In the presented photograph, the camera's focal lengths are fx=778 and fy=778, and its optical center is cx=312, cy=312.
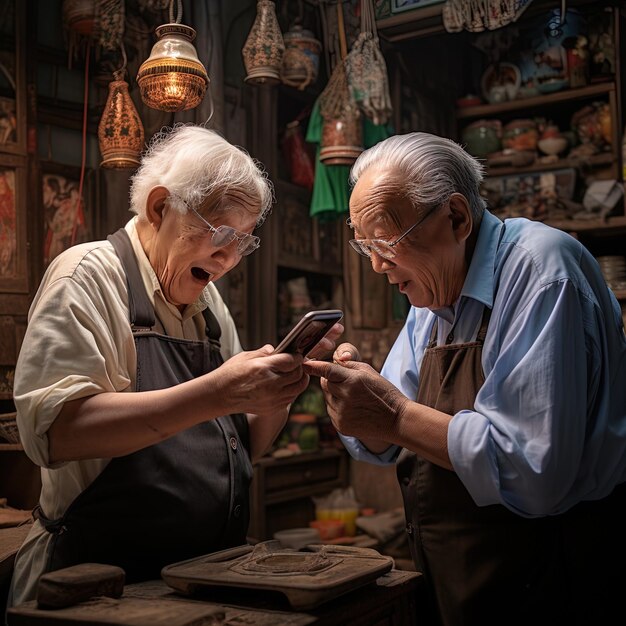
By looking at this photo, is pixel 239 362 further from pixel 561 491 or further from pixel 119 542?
pixel 561 491

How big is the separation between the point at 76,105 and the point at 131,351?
10.6 ft

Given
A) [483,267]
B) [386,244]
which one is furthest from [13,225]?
[483,267]

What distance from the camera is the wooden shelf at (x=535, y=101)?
6047 millimetres

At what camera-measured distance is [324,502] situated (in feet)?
21.6

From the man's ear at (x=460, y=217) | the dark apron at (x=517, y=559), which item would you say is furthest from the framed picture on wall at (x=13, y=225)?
the dark apron at (x=517, y=559)

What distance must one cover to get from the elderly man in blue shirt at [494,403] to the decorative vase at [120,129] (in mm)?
2161

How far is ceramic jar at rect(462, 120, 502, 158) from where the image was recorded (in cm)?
645

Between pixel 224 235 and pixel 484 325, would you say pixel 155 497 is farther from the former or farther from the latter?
pixel 484 325

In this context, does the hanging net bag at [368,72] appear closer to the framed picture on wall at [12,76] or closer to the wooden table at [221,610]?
the framed picture on wall at [12,76]

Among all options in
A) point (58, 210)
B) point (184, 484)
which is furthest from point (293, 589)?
point (58, 210)

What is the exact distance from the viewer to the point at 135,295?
2.39 meters

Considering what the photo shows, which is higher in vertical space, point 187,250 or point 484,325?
point 187,250

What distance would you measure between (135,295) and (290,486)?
428 cm

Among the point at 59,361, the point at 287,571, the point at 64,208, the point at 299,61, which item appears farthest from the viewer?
the point at 299,61
